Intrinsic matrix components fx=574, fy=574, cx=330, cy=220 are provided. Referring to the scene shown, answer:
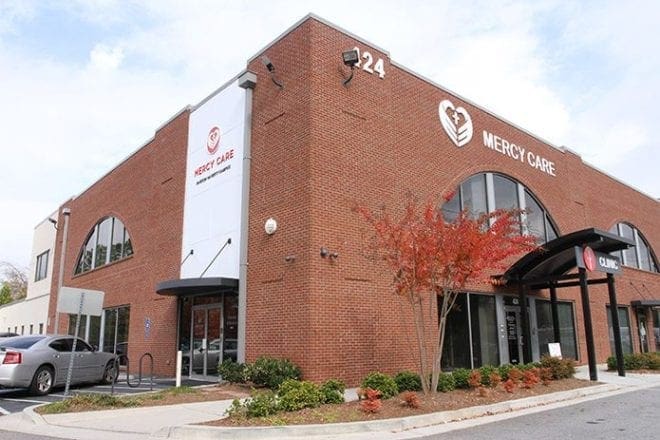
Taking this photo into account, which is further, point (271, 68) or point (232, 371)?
point (271, 68)

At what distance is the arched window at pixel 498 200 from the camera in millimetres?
19766

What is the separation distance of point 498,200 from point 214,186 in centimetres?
1056

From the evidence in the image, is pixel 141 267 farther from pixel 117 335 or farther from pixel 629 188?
pixel 629 188

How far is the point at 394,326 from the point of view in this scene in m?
15.7

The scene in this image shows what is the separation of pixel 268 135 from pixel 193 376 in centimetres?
798

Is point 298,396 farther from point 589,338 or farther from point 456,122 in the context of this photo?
point 456,122

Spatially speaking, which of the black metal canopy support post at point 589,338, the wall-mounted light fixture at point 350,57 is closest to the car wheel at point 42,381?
the wall-mounted light fixture at point 350,57

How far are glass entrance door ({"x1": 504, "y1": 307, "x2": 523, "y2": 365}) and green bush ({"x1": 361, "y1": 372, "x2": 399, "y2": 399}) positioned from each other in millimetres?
9428

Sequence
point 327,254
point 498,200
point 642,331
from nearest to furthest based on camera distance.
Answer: point 327,254 → point 498,200 → point 642,331

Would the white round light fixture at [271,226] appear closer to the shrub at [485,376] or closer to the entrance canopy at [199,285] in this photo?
the entrance canopy at [199,285]

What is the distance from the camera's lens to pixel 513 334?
802 inches

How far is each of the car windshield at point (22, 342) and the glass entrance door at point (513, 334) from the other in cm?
1481

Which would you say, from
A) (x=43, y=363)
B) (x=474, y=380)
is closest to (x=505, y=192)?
(x=474, y=380)

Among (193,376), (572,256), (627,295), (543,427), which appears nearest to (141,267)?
(193,376)
